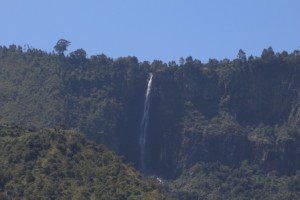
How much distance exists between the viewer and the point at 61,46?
18175 cm

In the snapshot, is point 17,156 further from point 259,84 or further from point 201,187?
point 259,84

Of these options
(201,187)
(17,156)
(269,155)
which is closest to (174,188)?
(201,187)

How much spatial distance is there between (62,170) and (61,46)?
291ft

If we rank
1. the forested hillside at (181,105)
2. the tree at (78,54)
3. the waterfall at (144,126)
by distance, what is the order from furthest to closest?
1. the tree at (78,54)
2. the waterfall at (144,126)
3. the forested hillside at (181,105)

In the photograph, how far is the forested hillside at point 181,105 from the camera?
541 feet

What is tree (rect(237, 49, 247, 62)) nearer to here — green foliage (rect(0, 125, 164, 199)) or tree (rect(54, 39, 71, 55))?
tree (rect(54, 39, 71, 55))

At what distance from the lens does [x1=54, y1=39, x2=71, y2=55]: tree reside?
181450 millimetres

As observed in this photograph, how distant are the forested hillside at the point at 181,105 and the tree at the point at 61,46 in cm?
158

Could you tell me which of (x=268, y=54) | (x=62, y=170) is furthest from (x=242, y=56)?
(x=62, y=170)

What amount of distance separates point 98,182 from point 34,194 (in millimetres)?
5946

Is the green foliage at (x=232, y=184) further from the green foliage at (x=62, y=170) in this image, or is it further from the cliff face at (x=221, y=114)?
the green foliage at (x=62, y=170)

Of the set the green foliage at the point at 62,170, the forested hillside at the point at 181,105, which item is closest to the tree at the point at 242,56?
the forested hillside at the point at 181,105

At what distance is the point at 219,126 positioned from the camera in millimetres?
168750

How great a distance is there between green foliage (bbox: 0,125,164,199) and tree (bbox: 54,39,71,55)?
3045 inches
